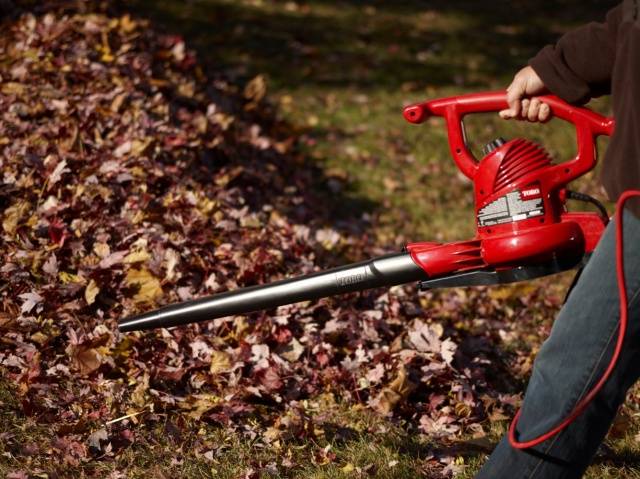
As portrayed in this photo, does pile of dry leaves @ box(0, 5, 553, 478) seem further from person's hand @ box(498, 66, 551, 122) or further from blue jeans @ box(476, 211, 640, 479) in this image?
person's hand @ box(498, 66, 551, 122)

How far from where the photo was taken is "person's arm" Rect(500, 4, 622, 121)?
Answer: 86.2 inches

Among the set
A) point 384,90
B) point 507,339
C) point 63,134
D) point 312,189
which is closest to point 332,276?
point 507,339

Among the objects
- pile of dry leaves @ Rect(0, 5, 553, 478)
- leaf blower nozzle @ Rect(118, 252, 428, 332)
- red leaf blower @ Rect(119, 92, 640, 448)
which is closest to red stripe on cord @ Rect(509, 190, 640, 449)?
red leaf blower @ Rect(119, 92, 640, 448)

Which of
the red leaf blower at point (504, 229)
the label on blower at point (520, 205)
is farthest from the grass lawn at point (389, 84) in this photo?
the label on blower at point (520, 205)

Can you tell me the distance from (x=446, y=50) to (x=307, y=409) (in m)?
7.97

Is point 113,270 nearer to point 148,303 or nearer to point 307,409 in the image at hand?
point 148,303

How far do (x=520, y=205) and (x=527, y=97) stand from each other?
1.22 ft

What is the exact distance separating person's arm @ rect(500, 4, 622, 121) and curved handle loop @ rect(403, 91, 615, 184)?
2.0 inches

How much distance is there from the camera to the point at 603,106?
8656mm

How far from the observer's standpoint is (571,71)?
234 cm

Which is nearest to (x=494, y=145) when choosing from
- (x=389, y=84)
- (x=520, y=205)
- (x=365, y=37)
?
(x=520, y=205)

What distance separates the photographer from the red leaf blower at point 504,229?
8.09ft

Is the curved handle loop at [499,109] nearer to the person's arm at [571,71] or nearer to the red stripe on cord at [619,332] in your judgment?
the person's arm at [571,71]

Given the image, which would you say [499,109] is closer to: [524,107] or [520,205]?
[524,107]
